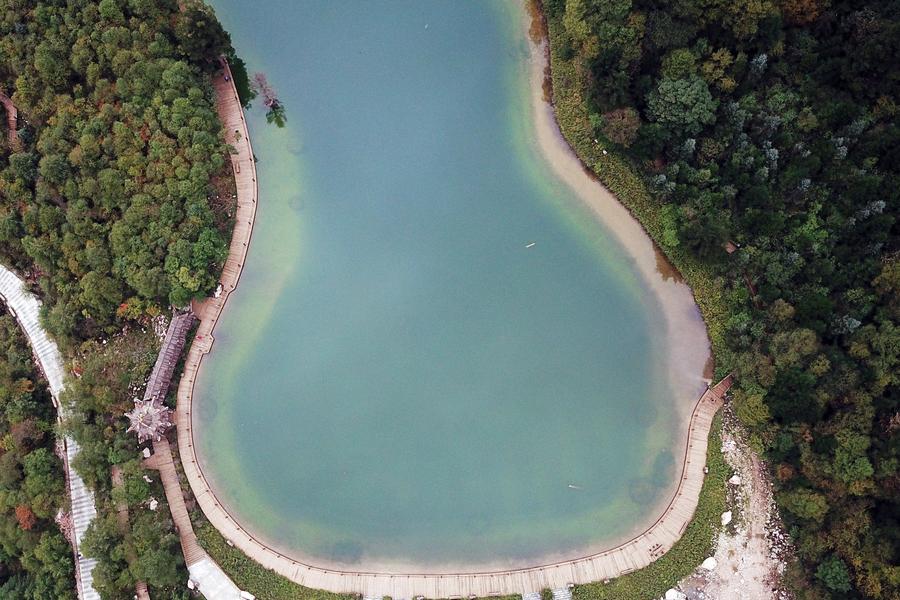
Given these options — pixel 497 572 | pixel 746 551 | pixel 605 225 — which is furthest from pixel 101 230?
pixel 746 551

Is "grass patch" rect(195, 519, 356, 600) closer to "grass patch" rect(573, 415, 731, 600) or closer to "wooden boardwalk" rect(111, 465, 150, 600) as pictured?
"wooden boardwalk" rect(111, 465, 150, 600)

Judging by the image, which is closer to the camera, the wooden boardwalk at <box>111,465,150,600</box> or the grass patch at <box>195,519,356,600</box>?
the wooden boardwalk at <box>111,465,150,600</box>

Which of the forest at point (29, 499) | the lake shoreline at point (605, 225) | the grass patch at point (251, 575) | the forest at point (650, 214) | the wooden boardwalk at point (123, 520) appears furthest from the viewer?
the lake shoreline at point (605, 225)

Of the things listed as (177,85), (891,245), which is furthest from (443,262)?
(891,245)

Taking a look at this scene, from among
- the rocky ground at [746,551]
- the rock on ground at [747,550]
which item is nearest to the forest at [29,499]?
the rocky ground at [746,551]

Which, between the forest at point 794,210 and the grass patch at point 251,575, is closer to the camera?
the forest at point 794,210

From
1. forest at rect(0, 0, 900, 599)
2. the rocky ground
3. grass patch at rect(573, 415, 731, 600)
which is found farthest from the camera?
grass patch at rect(573, 415, 731, 600)

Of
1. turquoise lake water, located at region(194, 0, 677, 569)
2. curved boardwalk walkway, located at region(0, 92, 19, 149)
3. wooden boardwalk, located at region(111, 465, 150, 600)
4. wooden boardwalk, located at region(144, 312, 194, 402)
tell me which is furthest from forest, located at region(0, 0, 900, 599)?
turquoise lake water, located at region(194, 0, 677, 569)

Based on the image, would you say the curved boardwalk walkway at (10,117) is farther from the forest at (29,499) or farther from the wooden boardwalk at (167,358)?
the wooden boardwalk at (167,358)
